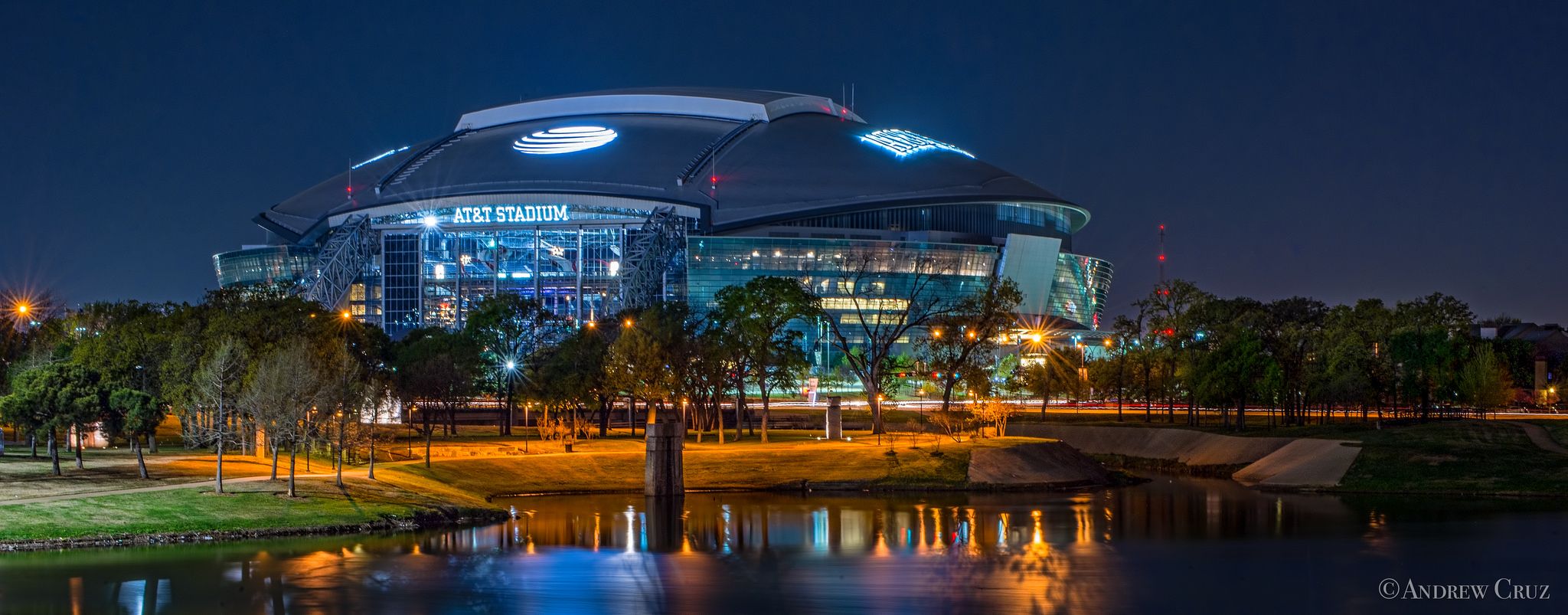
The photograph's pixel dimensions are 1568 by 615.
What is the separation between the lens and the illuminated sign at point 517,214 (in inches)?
5915

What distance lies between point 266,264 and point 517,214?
3573 centimetres

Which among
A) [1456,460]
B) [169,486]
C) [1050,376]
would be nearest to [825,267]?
[1050,376]

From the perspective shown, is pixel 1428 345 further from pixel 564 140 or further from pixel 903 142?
pixel 564 140

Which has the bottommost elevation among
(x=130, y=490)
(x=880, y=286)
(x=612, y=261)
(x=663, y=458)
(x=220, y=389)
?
(x=130, y=490)

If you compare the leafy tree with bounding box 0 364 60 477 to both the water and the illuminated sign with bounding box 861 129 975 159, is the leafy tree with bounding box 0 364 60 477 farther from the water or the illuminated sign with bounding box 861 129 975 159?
the illuminated sign with bounding box 861 129 975 159

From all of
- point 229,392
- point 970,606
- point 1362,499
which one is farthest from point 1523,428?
point 229,392

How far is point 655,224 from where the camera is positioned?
486 ft

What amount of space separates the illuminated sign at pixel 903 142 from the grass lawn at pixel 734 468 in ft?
307

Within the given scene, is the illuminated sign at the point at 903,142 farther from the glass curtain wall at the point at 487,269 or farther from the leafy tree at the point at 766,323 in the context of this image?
the leafy tree at the point at 766,323

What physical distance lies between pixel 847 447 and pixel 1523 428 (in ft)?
119

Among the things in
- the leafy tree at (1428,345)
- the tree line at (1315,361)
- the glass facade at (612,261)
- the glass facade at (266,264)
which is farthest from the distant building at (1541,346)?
the glass facade at (266,264)

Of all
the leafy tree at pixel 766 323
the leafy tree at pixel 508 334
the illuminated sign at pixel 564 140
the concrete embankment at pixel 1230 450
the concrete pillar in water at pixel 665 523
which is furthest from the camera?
the illuminated sign at pixel 564 140

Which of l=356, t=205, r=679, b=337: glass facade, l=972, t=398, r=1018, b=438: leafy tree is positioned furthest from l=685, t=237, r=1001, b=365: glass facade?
l=972, t=398, r=1018, b=438: leafy tree

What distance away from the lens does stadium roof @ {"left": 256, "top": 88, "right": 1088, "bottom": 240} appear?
151 m
